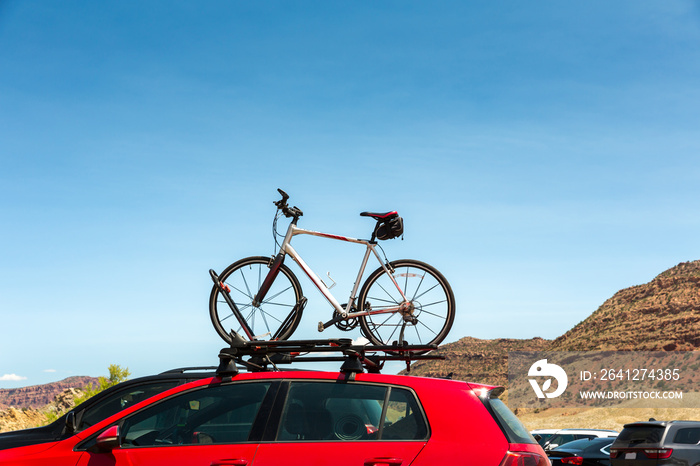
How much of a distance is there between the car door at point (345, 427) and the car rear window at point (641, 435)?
32.6ft

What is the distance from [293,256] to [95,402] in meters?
2.71

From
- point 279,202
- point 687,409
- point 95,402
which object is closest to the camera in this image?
point 95,402

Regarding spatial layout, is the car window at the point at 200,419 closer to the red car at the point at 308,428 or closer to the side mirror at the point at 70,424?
the red car at the point at 308,428

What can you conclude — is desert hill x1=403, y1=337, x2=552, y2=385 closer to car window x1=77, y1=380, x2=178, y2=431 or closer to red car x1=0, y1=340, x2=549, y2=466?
car window x1=77, y1=380, x2=178, y2=431

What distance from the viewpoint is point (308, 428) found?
230 inches

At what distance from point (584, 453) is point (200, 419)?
39.0 ft

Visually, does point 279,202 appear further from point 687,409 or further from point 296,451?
point 687,409

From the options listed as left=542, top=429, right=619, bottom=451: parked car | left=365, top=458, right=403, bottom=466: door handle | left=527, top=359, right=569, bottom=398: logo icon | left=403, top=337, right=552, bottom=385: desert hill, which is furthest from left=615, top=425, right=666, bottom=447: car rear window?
left=527, top=359, right=569, bottom=398: logo icon

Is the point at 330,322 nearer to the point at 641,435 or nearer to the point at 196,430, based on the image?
the point at 196,430

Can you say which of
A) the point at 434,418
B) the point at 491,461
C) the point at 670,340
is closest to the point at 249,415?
the point at 434,418

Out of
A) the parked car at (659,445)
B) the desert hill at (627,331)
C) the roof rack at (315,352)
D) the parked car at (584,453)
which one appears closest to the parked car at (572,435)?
the parked car at (584,453)

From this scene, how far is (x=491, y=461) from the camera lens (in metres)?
5.42

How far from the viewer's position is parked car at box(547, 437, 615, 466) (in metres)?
14.9

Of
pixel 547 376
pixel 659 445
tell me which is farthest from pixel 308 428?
pixel 547 376
